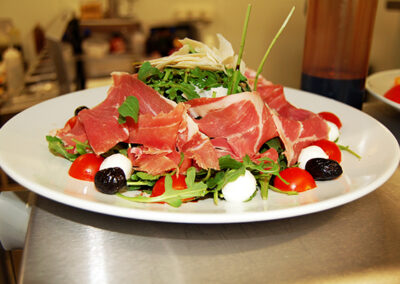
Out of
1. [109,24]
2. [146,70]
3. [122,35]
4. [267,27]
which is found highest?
[146,70]

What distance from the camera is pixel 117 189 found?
2.54 feet

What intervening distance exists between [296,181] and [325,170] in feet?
0.22

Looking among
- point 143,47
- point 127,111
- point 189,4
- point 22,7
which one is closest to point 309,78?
point 127,111

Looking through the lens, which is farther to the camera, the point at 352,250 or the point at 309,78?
the point at 309,78

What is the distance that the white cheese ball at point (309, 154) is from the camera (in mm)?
913

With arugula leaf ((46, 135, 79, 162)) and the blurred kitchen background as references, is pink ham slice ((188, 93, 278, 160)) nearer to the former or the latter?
arugula leaf ((46, 135, 79, 162))

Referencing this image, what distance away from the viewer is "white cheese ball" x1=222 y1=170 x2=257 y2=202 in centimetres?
75

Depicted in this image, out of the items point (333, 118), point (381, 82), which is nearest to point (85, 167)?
point (333, 118)

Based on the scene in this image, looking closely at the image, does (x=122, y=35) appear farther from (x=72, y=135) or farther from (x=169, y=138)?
(x=169, y=138)

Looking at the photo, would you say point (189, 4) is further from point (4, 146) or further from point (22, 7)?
point (4, 146)

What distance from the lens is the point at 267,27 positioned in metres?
2.89

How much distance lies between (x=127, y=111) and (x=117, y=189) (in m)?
0.18

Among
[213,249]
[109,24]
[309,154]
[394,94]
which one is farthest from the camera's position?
[109,24]

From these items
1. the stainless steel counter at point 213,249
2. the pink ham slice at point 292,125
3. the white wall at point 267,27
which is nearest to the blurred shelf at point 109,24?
the white wall at point 267,27
